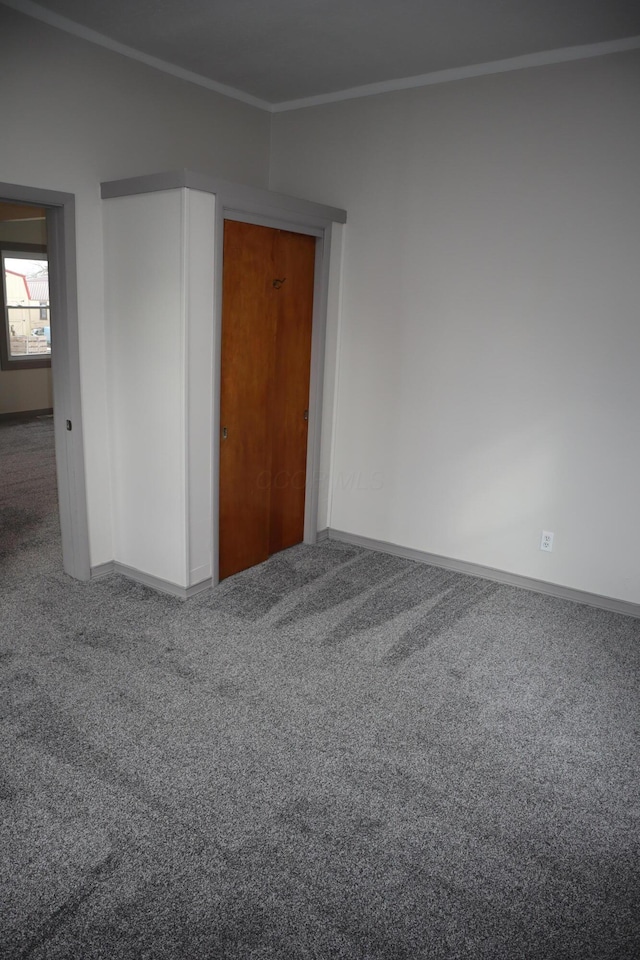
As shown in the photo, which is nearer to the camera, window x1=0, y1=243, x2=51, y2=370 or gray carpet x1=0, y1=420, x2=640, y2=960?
gray carpet x1=0, y1=420, x2=640, y2=960

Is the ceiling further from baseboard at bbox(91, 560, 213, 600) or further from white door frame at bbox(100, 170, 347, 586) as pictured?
baseboard at bbox(91, 560, 213, 600)

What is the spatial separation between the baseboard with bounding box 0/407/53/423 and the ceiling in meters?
4.92

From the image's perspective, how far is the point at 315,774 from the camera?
2.13m

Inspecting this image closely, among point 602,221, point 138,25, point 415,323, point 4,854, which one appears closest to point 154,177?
point 138,25

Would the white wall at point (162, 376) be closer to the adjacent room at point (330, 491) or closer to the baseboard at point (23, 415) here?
the adjacent room at point (330, 491)

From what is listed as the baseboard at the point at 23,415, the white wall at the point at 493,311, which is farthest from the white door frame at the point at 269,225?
the baseboard at the point at 23,415

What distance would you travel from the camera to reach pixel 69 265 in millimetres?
3107

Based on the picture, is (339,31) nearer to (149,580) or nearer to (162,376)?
(162,376)

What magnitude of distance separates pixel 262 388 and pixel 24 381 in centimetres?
492

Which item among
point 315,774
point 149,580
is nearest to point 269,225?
point 149,580

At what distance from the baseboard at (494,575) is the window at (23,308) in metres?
4.78

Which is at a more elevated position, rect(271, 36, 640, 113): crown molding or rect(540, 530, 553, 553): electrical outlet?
rect(271, 36, 640, 113): crown molding

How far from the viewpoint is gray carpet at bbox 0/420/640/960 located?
5.34ft

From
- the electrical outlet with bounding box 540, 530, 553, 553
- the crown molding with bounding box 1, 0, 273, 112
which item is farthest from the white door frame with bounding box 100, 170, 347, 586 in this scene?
the electrical outlet with bounding box 540, 530, 553, 553
